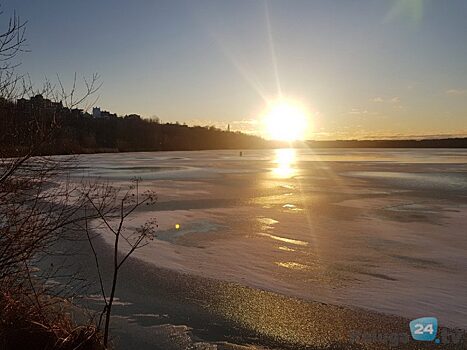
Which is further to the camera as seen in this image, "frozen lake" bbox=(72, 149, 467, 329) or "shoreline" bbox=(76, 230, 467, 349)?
"frozen lake" bbox=(72, 149, 467, 329)

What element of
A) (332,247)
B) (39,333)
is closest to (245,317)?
(39,333)

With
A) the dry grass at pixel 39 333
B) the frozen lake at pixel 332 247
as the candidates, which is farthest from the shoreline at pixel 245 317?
the dry grass at pixel 39 333

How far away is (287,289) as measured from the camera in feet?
18.7

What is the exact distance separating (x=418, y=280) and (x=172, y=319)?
3.50 metres

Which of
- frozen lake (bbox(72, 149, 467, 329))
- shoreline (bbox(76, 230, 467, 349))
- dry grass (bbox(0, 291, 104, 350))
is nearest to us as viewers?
dry grass (bbox(0, 291, 104, 350))

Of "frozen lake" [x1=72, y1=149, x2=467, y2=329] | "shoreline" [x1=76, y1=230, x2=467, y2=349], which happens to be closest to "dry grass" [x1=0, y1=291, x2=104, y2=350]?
"shoreline" [x1=76, y1=230, x2=467, y2=349]

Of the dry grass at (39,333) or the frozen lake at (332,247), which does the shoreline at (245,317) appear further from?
the dry grass at (39,333)

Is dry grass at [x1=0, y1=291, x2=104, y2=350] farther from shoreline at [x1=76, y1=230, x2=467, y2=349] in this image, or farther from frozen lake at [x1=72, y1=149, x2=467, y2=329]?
frozen lake at [x1=72, y1=149, x2=467, y2=329]

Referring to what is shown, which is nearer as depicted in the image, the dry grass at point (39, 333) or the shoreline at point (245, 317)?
→ the dry grass at point (39, 333)

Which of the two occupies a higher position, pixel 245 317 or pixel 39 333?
pixel 39 333

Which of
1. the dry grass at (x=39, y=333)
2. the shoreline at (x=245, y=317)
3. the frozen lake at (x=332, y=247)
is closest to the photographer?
the dry grass at (x=39, y=333)

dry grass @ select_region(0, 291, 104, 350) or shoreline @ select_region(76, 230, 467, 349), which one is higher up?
dry grass @ select_region(0, 291, 104, 350)

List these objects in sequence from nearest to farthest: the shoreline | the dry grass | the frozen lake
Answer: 1. the dry grass
2. the shoreline
3. the frozen lake

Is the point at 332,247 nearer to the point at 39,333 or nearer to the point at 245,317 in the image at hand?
the point at 245,317
